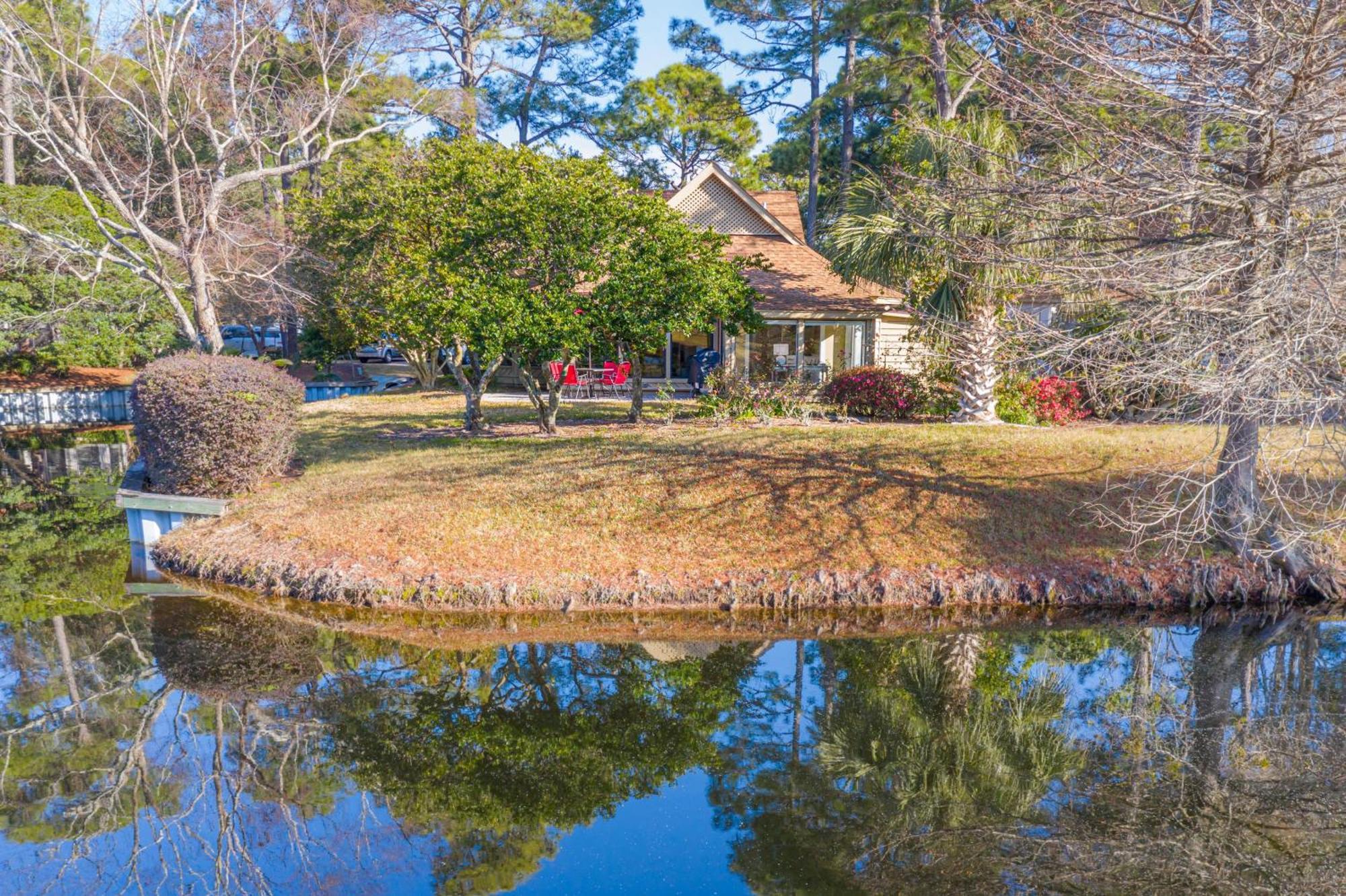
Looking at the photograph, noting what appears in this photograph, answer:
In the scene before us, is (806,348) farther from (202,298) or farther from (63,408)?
(63,408)

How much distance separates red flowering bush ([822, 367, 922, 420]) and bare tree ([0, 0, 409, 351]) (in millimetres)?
11914

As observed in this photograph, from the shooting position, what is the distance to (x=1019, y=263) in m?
8.68

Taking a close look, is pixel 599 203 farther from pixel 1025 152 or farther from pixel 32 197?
pixel 32 197

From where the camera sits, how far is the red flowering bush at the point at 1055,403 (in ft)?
53.5

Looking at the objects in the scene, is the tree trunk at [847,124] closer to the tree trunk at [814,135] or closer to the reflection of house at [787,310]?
the tree trunk at [814,135]

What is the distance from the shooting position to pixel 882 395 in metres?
16.5

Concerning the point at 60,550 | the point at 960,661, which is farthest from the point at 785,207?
the point at 60,550

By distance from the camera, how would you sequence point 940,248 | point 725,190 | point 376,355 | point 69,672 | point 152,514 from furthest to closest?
point 376,355, point 725,190, point 152,514, point 940,248, point 69,672

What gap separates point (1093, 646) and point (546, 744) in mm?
5843

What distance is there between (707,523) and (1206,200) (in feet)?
21.2

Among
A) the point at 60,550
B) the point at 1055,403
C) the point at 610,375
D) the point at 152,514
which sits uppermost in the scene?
the point at 610,375

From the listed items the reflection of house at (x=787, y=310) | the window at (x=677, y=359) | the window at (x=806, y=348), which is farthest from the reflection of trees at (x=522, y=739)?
the window at (x=677, y=359)

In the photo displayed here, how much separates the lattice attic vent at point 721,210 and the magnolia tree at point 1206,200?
13.9 m

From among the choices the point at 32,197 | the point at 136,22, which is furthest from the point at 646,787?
the point at 32,197
